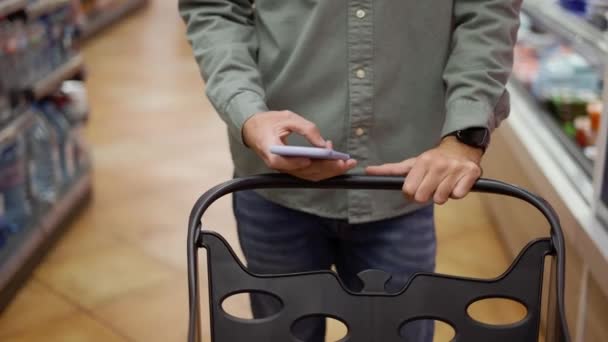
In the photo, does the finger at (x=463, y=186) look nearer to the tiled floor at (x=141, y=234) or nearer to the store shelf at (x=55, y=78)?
the tiled floor at (x=141, y=234)

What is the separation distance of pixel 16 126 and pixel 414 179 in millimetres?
2116

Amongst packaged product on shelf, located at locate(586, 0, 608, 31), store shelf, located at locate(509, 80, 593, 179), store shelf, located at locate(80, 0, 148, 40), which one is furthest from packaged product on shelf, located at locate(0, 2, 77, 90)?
store shelf, located at locate(80, 0, 148, 40)

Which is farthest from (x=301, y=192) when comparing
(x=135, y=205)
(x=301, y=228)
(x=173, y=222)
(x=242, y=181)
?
(x=135, y=205)

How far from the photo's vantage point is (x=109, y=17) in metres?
7.39

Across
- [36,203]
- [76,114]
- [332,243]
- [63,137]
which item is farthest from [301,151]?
[76,114]

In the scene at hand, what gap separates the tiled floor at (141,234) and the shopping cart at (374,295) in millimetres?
1263

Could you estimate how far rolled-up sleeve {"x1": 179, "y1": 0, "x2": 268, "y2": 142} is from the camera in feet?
4.01

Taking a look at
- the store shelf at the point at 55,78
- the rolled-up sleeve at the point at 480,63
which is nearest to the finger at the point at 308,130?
the rolled-up sleeve at the point at 480,63

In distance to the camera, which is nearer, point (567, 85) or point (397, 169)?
point (397, 169)

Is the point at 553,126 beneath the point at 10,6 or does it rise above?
beneath

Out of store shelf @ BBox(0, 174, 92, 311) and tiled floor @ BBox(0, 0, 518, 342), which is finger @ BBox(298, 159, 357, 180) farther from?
store shelf @ BBox(0, 174, 92, 311)

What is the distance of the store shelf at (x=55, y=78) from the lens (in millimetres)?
3049

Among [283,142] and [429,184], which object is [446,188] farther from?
[283,142]

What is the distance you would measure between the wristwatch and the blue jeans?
0.76 ft
